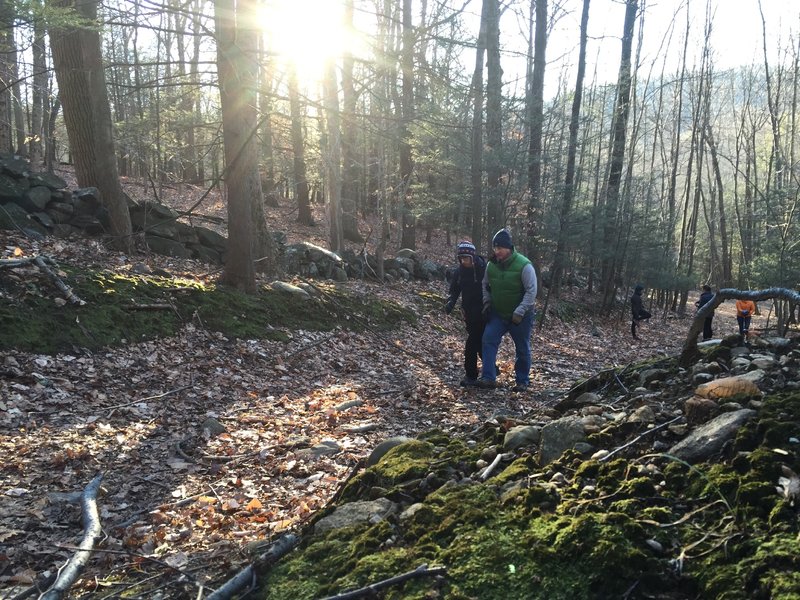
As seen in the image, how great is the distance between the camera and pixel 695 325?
171 inches

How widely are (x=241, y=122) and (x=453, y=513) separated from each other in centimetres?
862

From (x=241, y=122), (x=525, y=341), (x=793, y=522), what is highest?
(x=241, y=122)

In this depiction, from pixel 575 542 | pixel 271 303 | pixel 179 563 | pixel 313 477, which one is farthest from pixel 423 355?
pixel 575 542

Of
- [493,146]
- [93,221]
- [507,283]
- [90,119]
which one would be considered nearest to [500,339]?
[507,283]

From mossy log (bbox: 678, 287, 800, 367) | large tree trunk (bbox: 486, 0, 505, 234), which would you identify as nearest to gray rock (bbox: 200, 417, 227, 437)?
mossy log (bbox: 678, 287, 800, 367)

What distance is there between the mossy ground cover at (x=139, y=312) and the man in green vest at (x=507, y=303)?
3.81m

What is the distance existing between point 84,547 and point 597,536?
3.01m

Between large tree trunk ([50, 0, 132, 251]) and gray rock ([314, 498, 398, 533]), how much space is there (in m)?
8.81

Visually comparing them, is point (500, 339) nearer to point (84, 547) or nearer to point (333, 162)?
point (84, 547)

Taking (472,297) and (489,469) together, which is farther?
(472,297)

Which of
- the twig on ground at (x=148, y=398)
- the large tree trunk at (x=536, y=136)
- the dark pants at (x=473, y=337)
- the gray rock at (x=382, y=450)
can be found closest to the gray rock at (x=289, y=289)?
the twig on ground at (x=148, y=398)

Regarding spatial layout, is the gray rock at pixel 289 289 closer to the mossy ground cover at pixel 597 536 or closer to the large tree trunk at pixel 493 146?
the mossy ground cover at pixel 597 536

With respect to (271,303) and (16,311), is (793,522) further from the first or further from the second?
(271,303)

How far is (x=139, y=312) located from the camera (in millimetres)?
8016
